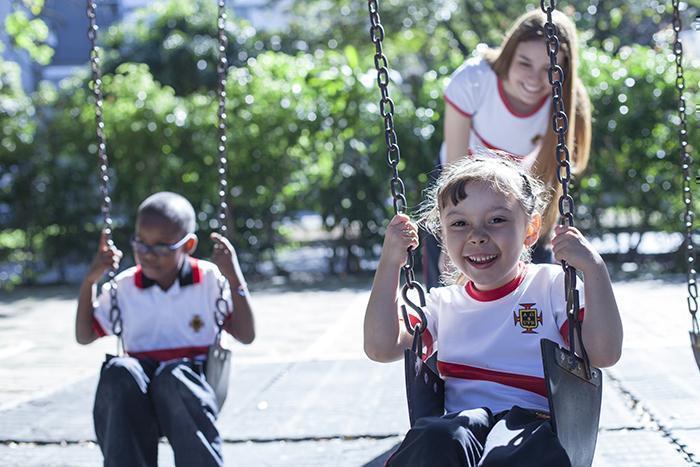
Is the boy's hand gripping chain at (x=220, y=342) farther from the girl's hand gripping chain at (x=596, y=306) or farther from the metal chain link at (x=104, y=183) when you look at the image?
the girl's hand gripping chain at (x=596, y=306)

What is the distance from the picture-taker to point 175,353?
3275mm

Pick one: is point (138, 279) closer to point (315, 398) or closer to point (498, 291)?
point (498, 291)

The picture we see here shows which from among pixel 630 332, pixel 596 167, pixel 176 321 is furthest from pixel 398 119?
pixel 176 321

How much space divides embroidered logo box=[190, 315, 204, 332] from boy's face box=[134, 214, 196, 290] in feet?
0.51

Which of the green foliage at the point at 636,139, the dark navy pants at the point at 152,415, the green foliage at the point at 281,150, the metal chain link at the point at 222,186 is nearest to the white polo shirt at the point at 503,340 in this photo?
the dark navy pants at the point at 152,415

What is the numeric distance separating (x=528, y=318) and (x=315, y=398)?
2.56 metres

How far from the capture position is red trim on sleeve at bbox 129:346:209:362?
3.28 meters

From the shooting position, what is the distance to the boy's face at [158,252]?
3344mm

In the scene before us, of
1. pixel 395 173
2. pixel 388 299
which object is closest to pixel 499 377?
pixel 388 299

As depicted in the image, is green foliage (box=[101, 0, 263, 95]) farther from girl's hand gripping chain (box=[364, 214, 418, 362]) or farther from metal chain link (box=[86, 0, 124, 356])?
girl's hand gripping chain (box=[364, 214, 418, 362])

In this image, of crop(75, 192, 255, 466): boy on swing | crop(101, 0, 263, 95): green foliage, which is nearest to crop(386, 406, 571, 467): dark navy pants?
crop(75, 192, 255, 466): boy on swing

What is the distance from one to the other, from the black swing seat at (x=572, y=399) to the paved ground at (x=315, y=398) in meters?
1.31

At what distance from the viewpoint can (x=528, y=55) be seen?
142 inches

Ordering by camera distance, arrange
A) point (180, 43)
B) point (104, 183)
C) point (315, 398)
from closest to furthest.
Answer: point (104, 183)
point (315, 398)
point (180, 43)
